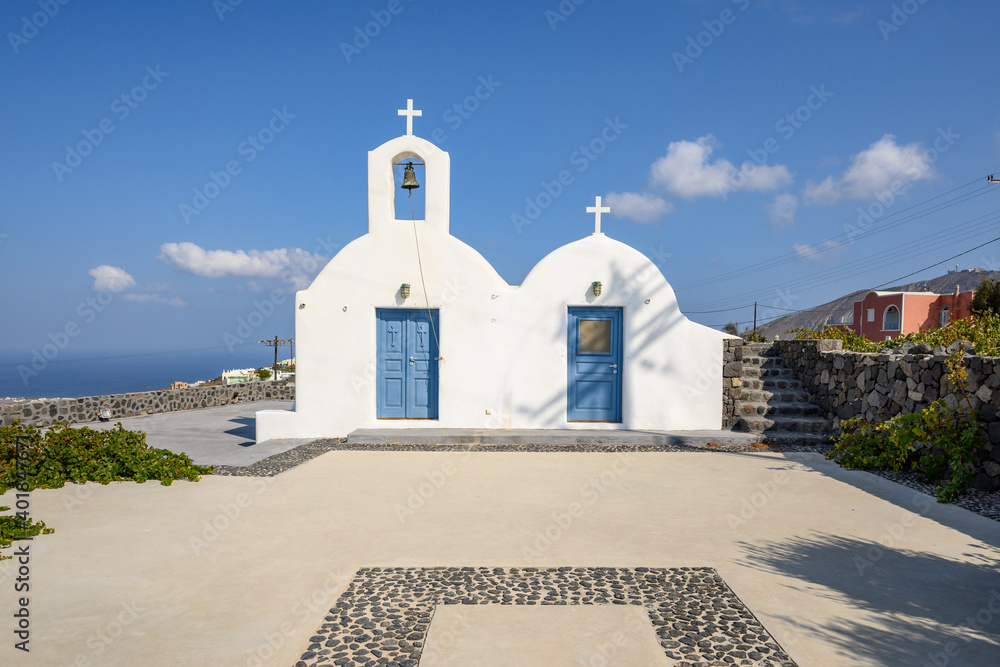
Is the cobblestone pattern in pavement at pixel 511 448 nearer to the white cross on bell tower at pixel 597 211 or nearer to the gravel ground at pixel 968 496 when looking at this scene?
the gravel ground at pixel 968 496

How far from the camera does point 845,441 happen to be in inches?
290

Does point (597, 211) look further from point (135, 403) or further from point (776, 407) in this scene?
point (135, 403)

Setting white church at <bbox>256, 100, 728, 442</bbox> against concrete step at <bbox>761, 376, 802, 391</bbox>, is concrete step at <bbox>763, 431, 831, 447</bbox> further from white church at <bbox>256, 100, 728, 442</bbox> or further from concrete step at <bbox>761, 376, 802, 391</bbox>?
concrete step at <bbox>761, 376, 802, 391</bbox>

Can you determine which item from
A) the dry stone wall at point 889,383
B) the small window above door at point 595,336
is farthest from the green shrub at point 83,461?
the dry stone wall at point 889,383

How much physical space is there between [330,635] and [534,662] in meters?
1.05

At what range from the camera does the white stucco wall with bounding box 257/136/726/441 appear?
8.88 m

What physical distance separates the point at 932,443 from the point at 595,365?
432 centimetres

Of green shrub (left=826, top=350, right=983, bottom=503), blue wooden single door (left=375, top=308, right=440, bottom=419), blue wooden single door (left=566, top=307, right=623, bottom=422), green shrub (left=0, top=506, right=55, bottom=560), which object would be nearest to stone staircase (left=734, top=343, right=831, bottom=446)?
green shrub (left=826, top=350, right=983, bottom=503)

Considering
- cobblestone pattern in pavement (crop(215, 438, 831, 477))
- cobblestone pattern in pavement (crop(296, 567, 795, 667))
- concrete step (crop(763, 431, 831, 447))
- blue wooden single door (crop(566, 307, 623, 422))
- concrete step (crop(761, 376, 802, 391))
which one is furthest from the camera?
concrete step (crop(761, 376, 802, 391))

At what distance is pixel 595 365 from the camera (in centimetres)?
911

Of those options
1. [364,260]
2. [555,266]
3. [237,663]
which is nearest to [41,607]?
[237,663]

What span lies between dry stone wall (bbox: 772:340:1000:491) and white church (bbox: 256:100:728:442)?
173 cm

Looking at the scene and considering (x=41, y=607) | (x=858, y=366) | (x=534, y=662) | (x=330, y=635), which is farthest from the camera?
(x=858, y=366)

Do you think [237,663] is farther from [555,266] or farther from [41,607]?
[555,266]
